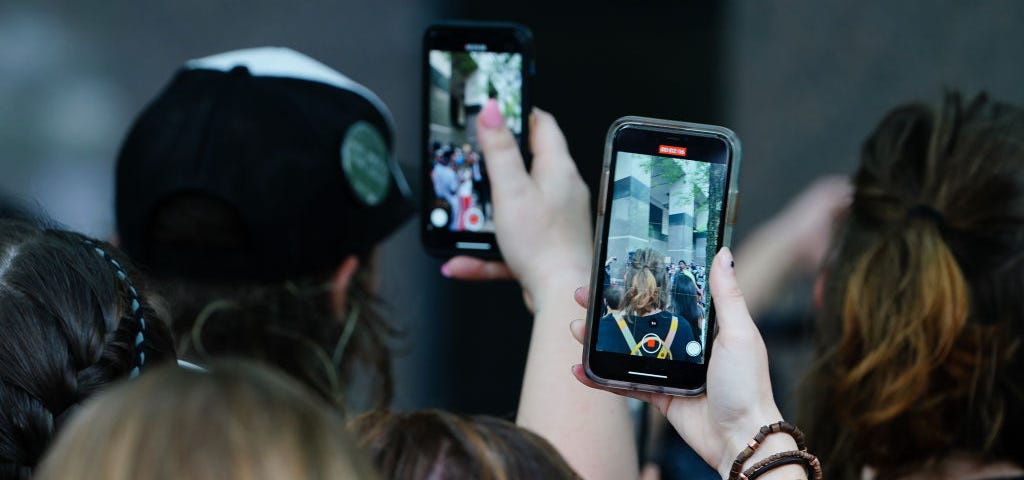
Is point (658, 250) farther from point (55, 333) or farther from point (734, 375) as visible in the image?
point (55, 333)

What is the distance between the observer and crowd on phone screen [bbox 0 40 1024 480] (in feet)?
3.69

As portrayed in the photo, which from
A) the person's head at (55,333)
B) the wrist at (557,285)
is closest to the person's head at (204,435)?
the person's head at (55,333)

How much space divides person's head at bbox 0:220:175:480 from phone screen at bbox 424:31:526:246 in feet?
1.90

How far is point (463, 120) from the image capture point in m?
1.74

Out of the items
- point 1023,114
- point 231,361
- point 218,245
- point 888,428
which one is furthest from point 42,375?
point 1023,114

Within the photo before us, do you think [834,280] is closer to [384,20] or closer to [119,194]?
[119,194]

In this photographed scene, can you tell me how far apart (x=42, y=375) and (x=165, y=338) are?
204 millimetres

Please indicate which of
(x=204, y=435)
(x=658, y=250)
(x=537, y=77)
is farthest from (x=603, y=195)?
(x=537, y=77)

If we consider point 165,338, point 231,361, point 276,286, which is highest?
point 231,361

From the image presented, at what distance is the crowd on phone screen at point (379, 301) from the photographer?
1124mm

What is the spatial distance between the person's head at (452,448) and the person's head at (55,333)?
27 centimetres

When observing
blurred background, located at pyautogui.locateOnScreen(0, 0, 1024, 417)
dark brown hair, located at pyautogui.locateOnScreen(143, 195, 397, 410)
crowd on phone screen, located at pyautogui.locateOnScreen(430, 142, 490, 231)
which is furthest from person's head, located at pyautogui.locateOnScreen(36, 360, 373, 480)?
blurred background, located at pyautogui.locateOnScreen(0, 0, 1024, 417)

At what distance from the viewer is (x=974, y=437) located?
1.74m

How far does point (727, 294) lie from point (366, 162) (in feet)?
3.08
